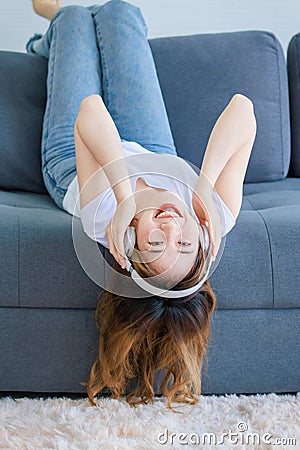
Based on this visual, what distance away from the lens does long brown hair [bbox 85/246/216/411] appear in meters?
1.45

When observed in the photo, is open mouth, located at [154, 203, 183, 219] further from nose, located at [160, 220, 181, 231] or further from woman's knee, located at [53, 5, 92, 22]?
woman's knee, located at [53, 5, 92, 22]

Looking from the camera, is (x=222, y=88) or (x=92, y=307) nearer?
(x=92, y=307)

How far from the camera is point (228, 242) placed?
Result: 1535 mm

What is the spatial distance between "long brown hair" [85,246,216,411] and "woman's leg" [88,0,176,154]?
627mm

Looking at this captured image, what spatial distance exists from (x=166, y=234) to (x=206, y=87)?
3.64ft

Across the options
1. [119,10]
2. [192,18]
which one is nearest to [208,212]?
[119,10]

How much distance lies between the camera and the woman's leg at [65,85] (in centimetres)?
194

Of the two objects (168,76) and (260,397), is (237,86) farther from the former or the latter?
(260,397)

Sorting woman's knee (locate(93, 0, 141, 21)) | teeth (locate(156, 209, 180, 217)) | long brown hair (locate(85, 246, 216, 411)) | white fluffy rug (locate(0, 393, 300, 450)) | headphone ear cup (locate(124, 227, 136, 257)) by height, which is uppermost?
woman's knee (locate(93, 0, 141, 21))

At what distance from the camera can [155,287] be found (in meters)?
1.39

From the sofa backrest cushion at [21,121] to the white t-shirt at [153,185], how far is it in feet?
2.17

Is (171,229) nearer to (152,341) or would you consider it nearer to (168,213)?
(168,213)

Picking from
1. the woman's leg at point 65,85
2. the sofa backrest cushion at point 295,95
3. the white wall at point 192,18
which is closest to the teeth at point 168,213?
the woman's leg at point 65,85

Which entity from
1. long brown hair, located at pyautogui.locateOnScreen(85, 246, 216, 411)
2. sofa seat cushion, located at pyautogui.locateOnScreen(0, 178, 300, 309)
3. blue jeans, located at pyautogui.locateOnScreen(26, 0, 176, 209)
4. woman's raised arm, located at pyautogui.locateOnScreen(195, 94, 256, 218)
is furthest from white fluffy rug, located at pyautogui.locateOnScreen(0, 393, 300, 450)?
blue jeans, located at pyautogui.locateOnScreen(26, 0, 176, 209)
